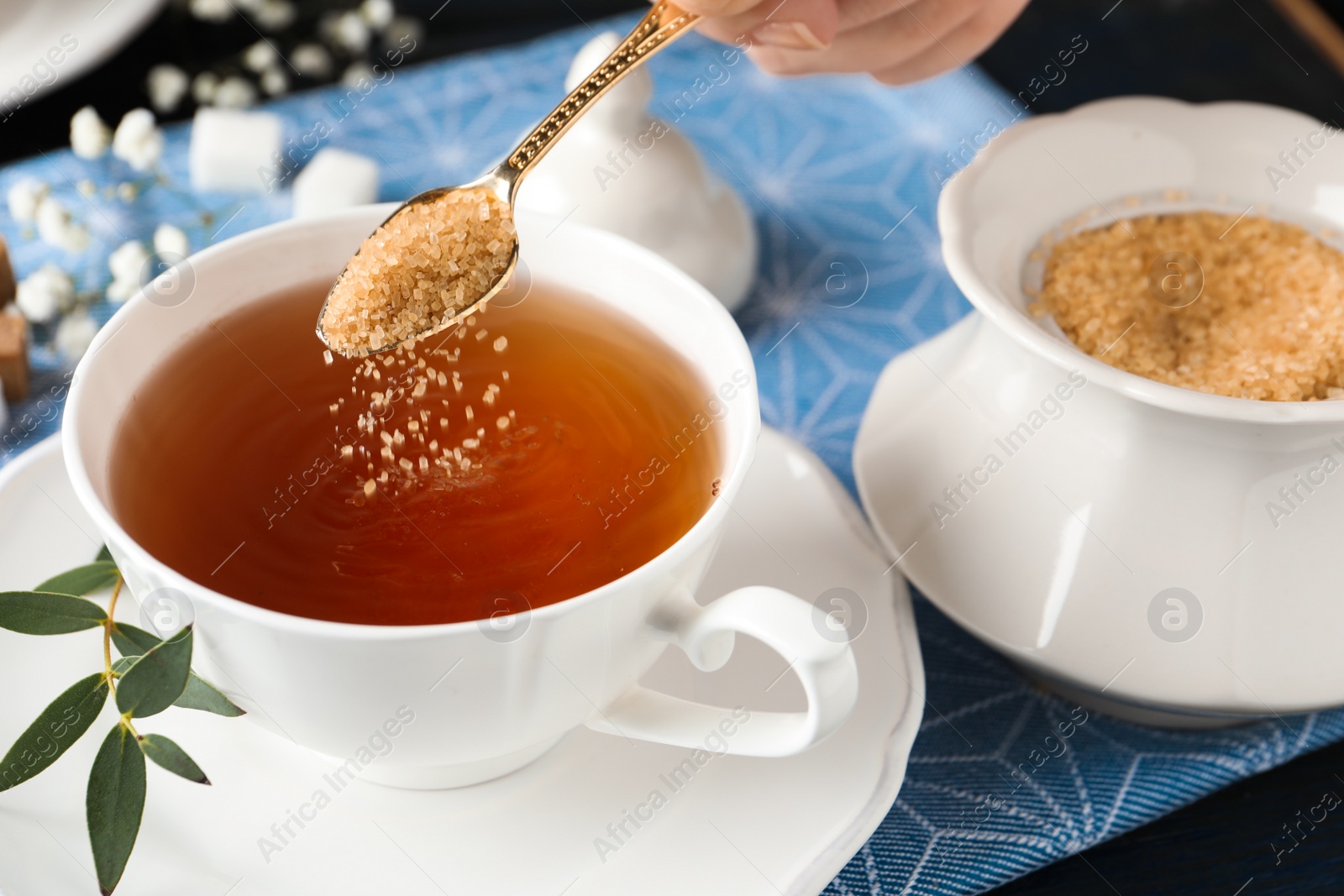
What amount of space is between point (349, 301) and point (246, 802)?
0.39m

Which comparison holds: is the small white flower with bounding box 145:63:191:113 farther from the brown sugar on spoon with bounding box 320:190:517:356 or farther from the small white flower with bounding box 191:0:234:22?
the brown sugar on spoon with bounding box 320:190:517:356

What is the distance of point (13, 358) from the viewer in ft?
4.01

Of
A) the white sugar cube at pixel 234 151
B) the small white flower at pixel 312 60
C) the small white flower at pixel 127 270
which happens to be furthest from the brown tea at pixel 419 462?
the small white flower at pixel 312 60

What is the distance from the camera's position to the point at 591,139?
4.62ft

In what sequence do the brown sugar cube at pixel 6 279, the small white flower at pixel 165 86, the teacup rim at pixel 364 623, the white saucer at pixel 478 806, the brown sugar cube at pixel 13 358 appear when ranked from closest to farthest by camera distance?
the teacup rim at pixel 364 623
the white saucer at pixel 478 806
the brown sugar cube at pixel 13 358
the brown sugar cube at pixel 6 279
the small white flower at pixel 165 86

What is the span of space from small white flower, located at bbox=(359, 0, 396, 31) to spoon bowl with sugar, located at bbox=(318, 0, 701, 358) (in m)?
0.91

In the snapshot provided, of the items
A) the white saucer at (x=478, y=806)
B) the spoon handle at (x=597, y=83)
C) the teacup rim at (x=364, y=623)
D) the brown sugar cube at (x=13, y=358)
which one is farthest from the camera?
the brown sugar cube at (x=13, y=358)

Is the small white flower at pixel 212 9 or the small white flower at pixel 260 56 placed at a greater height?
the small white flower at pixel 212 9

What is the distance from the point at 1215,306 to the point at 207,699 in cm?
89

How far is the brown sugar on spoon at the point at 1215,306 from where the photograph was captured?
0.95m

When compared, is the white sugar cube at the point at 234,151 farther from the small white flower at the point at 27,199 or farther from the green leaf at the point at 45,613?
the green leaf at the point at 45,613

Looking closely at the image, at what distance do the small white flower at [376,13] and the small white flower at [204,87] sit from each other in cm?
25

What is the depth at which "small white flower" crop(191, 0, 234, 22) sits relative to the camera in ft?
5.98

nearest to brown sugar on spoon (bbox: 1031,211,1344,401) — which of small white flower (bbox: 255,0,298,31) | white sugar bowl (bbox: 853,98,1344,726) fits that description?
white sugar bowl (bbox: 853,98,1344,726)
